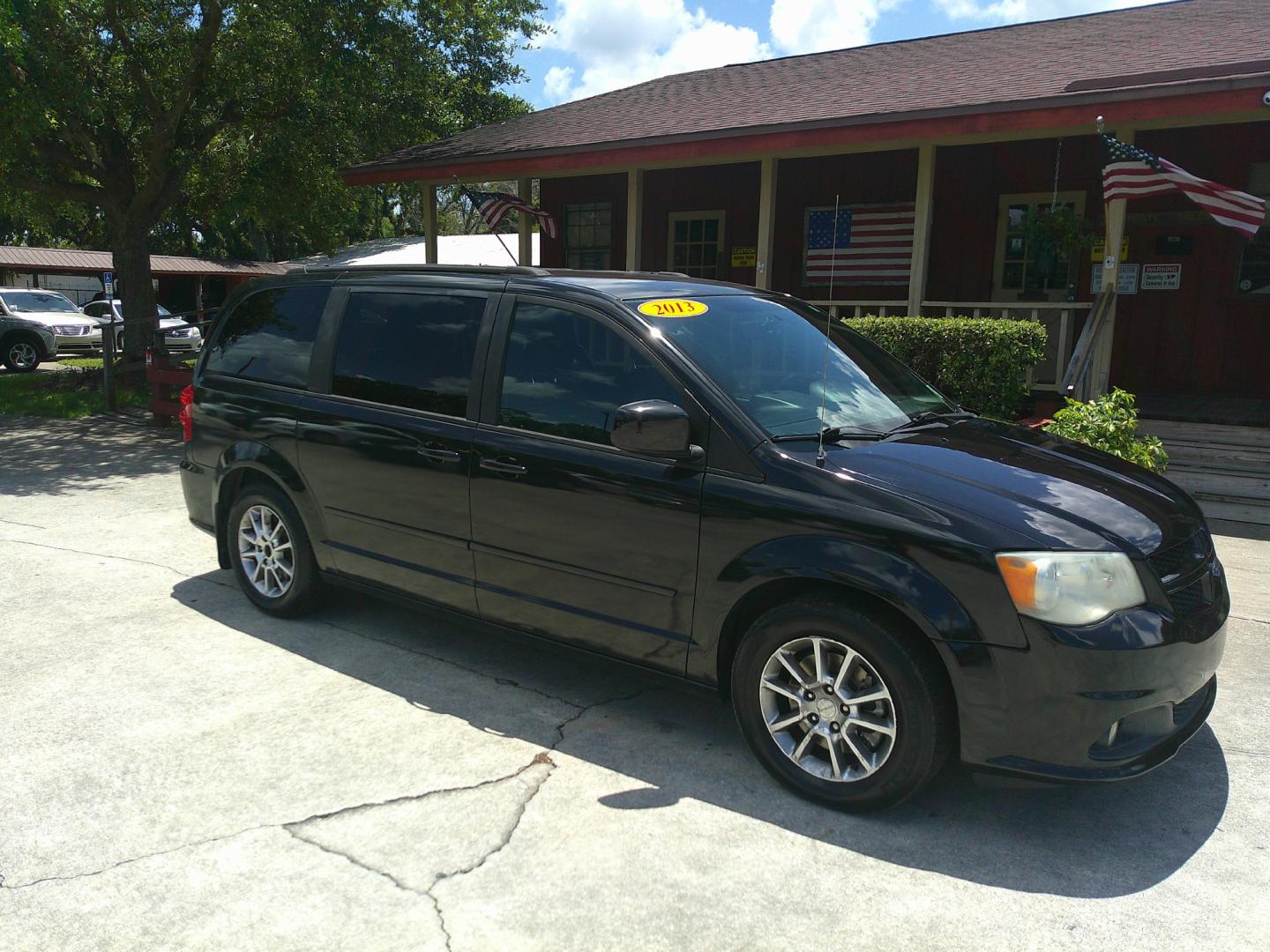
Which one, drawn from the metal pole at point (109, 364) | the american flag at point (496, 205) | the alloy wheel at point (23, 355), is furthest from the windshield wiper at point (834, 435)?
the alloy wheel at point (23, 355)

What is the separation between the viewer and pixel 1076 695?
111 inches

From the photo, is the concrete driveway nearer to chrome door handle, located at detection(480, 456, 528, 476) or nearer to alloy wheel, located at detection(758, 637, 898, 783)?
alloy wheel, located at detection(758, 637, 898, 783)

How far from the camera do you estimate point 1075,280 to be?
11.1 metres

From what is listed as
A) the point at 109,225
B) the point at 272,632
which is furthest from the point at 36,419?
the point at 272,632

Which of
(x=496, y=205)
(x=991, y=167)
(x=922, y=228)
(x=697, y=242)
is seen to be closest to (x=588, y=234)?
(x=697, y=242)

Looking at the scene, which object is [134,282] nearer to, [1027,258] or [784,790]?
[1027,258]

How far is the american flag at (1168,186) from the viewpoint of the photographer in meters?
7.68

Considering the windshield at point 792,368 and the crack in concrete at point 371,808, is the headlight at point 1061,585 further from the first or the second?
the crack in concrete at point 371,808

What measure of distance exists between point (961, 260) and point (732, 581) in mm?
9935

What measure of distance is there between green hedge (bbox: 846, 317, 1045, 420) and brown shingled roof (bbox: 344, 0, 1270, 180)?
212 centimetres

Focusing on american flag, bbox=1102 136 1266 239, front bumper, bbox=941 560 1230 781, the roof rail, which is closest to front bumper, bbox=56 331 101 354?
the roof rail

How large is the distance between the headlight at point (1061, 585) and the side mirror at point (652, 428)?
3.78ft

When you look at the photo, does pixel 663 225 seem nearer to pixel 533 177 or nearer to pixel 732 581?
pixel 533 177

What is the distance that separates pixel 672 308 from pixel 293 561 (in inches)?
98.1
